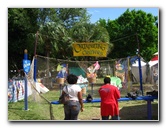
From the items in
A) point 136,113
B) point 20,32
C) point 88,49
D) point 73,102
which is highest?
point 20,32

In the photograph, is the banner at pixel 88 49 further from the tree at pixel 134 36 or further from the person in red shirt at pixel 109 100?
the tree at pixel 134 36

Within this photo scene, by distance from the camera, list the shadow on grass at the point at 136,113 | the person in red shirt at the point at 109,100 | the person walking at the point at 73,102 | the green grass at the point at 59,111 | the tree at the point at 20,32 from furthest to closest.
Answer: the tree at the point at 20,32
the shadow on grass at the point at 136,113
the green grass at the point at 59,111
the person in red shirt at the point at 109,100
the person walking at the point at 73,102

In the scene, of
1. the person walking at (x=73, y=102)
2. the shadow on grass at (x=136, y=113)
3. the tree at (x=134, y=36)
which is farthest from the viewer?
the tree at (x=134, y=36)

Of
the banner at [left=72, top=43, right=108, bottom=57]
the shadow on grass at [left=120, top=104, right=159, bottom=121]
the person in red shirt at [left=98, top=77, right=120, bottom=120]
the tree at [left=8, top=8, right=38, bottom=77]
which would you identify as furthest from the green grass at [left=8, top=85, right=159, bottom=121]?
the tree at [left=8, top=8, right=38, bottom=77]

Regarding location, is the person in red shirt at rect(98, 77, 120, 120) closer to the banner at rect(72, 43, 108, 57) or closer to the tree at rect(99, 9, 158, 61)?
the banner at rect(72, 43, 108, 57)

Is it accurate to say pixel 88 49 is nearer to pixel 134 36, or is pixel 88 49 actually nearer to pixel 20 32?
pixel 20 32

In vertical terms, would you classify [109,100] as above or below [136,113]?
above

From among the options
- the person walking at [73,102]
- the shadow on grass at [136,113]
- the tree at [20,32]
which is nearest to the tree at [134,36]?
the tree at [20,32]

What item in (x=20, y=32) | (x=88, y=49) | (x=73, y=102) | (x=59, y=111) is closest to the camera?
(x=73, y=102)

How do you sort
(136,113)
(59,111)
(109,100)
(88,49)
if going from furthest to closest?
(88,49) → (59,111) → (136,113) → (109,100)

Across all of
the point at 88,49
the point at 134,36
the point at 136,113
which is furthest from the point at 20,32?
the point at 136,113

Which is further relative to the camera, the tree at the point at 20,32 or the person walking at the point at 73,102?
the tree at the point at 20,32
